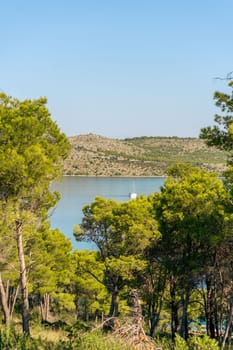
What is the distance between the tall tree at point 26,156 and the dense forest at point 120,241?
0.09ft

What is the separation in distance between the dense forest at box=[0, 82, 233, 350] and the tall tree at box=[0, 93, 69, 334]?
0.03 metres

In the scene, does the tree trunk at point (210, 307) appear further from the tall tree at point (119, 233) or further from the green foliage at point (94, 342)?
the green foliage at point (94, 342)

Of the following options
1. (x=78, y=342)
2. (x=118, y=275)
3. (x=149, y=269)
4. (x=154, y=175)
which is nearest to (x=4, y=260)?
(x=118, y=275)

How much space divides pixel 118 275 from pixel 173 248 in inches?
105

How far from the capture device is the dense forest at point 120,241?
30.1 ft

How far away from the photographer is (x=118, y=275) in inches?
674

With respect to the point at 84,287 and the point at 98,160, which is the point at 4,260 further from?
the point at 98,160

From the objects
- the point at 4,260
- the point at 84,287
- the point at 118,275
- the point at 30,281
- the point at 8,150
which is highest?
the point at 8,150

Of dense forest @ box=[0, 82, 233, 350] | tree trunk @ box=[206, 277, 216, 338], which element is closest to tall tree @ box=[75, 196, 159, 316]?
dense forest @ box=[0, 82, 233, 350]

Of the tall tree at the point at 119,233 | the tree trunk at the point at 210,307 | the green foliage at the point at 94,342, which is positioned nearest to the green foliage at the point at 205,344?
the green foliage at the point at 94,342

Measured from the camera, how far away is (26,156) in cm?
1048

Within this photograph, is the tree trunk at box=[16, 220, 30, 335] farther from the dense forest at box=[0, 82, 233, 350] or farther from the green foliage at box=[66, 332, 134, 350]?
the green foliage at box=[66, 332, 134, 350]

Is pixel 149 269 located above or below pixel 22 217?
below

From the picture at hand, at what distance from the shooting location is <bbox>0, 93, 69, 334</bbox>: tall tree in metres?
10.5
